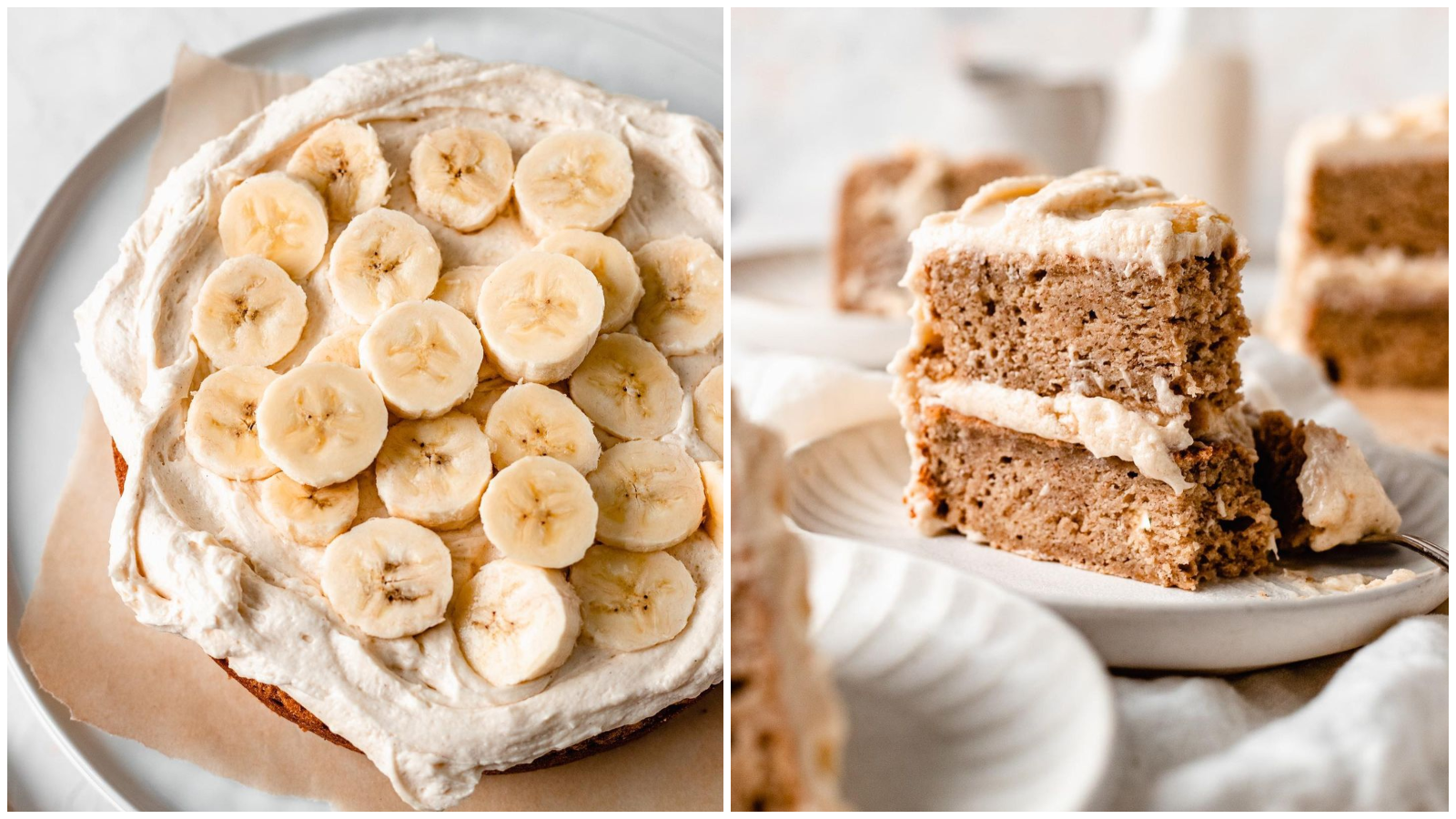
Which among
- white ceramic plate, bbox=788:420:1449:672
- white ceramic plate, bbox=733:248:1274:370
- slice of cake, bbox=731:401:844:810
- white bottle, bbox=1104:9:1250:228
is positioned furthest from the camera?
white bottle, bbox=1104:9:1250:228

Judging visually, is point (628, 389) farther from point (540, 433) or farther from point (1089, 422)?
point (1089, 422)

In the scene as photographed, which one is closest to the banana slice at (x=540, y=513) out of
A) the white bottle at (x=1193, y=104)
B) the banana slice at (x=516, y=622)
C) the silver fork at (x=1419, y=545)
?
the banana slice at (x=516, y=622)

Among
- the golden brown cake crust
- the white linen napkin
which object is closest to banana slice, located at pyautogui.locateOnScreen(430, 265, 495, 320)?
the golden brown cake crust

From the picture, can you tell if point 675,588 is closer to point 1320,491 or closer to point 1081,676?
point 1081,676

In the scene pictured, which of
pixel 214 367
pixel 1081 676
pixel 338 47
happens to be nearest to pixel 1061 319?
pixel 1081 676

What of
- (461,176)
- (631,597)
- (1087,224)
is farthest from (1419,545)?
(461,176)

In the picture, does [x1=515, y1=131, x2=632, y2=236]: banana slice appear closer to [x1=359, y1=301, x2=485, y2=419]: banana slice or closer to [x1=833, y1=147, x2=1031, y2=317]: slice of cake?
[x1=359, y1=301, x2=485, y2=419]: banana slice
